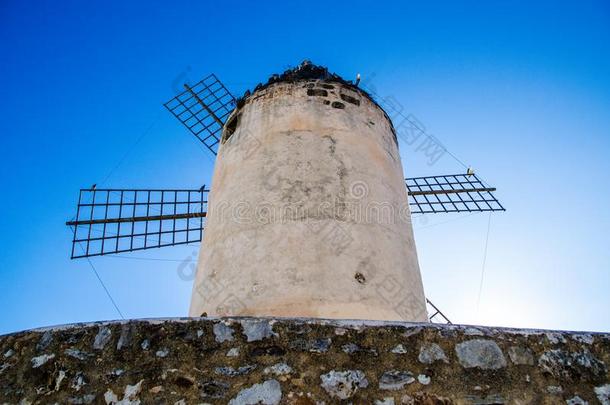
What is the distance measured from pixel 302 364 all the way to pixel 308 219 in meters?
2.22

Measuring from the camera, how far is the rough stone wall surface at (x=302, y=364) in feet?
6.10

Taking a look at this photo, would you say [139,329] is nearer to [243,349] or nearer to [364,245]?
[243,349]

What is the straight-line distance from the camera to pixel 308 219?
408 centimetres

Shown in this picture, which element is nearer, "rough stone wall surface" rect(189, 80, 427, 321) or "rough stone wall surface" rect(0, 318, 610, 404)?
"rough stone wall surface" rect(0, 318, 610, 404)

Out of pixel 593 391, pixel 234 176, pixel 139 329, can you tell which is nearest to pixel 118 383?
pixel 139 329

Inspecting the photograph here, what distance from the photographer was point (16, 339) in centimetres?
215

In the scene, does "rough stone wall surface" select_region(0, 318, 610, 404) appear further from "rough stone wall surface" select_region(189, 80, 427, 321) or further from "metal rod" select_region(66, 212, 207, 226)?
"metal rod" select_region(66, 212, 207, 226)

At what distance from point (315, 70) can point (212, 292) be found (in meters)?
3.50

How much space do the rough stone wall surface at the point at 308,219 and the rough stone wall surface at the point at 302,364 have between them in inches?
62.0

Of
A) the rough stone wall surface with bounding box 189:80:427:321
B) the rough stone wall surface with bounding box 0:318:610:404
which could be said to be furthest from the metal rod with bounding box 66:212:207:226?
the rough stone wall surface with bounding box 0:318:610:404

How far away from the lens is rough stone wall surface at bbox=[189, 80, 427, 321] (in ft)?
12.3

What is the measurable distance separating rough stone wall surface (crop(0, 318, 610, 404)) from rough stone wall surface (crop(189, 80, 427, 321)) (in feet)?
5.16

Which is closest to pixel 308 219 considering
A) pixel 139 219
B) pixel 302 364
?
pixel 302 364

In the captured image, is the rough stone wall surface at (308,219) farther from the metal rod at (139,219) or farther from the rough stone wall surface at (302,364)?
the metal rod at (139,219)
